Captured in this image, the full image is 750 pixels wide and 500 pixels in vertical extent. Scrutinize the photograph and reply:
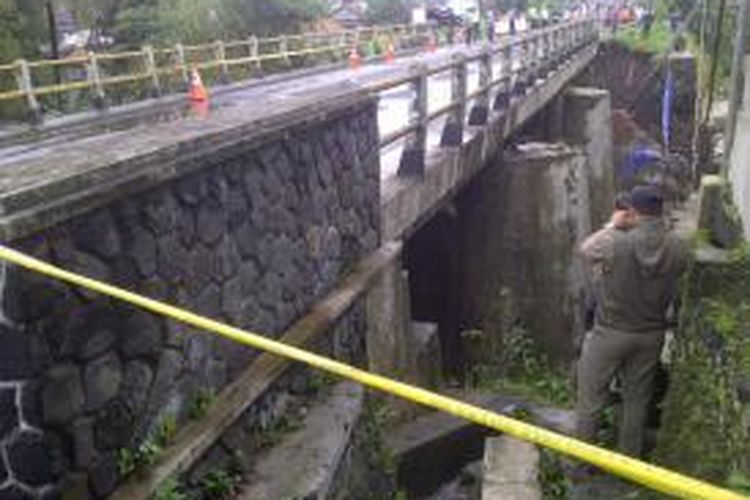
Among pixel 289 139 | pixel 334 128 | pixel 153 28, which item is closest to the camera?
pixel 289 139

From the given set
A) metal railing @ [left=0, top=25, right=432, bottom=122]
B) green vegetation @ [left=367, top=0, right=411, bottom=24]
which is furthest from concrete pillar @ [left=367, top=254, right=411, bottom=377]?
green vegetation @ [left=367, top=0, right=411, bottom=24]

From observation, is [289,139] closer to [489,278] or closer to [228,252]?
[228,252]

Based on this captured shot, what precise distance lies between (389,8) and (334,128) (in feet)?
161

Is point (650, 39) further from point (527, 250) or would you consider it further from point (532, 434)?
point (532, 434)

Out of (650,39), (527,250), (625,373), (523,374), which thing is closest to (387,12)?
(650,39)

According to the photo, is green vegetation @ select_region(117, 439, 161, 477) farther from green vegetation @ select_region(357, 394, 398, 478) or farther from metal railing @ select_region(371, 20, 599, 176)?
metal railing @ select_region(371, 20, 599, 176)

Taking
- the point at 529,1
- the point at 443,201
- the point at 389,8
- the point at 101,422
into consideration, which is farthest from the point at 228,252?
the point at 529,1

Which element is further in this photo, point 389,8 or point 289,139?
point 389,8

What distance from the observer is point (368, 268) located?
7.76 m

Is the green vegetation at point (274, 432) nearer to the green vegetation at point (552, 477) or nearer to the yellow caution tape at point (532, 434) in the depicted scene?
the green vegetation at point (552, 477)

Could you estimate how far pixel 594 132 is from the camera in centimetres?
2348

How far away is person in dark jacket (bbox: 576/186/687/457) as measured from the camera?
5.93 meters

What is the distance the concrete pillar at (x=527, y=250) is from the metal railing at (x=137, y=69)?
7.10m

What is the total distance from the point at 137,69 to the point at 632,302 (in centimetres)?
1906
